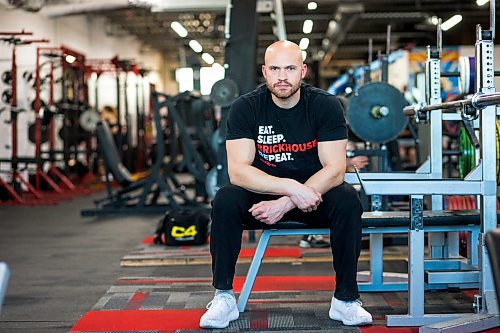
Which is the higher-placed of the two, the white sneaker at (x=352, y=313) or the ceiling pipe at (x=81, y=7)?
the ceiling pipe at (x=81, y=7)

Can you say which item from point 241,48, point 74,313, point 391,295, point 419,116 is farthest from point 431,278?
point 241,48

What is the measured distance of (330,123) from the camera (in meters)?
2.92

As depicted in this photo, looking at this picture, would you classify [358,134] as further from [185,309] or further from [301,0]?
[301,0]

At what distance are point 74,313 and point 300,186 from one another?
1.09 m

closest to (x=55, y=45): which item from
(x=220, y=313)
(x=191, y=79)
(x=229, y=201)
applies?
(x=191, y=79)

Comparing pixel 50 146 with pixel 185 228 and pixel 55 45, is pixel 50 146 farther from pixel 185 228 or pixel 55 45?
pixel 185 228

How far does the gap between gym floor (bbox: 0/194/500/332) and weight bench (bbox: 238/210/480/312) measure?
77 mm

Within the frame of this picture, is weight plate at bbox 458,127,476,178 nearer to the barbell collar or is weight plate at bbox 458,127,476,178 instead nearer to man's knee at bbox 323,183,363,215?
the barbell collar

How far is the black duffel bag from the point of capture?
16.0 feet

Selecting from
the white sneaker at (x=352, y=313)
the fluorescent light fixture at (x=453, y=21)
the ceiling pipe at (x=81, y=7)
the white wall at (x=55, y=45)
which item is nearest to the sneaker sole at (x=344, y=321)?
the white sneaker at (x=352, y=313)

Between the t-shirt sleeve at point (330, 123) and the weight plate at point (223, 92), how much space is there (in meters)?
2.36

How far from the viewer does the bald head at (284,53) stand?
2906 millimetres

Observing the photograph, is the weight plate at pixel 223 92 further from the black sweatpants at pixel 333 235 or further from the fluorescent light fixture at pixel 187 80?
the black sweatpants at pixel 333 235

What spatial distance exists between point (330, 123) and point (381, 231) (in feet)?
1.67
